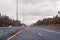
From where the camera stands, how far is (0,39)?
15.7 m
